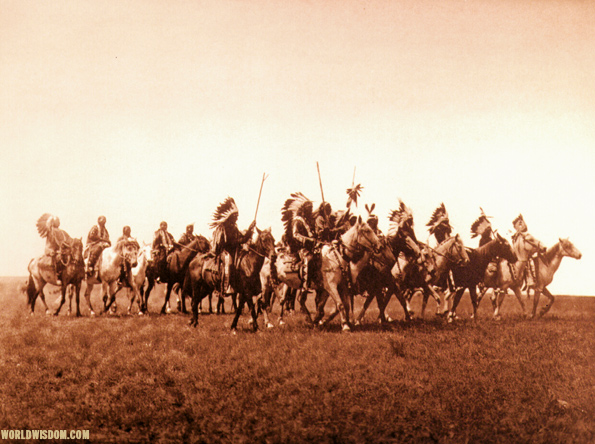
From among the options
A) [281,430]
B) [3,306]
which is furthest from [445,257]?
[3,306]

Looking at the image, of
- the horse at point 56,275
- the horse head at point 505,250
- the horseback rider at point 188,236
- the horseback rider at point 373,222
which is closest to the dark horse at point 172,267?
the horseback rider at point 188,236

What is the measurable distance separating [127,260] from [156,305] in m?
1.86

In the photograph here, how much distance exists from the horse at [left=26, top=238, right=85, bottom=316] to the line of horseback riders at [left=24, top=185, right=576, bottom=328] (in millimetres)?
30

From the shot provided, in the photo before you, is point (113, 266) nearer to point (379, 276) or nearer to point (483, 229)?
point (379, 276)

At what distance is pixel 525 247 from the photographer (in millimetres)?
13336

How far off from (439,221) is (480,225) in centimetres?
104

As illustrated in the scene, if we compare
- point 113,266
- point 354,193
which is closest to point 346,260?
point 354,193

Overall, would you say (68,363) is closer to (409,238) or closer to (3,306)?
(3,306)

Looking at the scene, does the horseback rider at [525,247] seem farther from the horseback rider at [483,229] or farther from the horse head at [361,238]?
the horse head at [361,238]

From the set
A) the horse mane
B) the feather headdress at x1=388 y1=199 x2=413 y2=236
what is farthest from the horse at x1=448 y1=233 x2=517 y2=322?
the horse mane

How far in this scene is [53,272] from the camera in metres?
12.9

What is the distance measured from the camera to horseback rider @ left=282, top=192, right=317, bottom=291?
11859mm

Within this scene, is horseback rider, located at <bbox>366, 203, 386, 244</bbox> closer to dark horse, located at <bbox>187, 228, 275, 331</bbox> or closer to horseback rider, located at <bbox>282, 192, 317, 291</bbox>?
horseback rider, located at <bbox>282, 192, 317, 291</bbox>

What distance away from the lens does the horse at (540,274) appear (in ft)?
41.5
